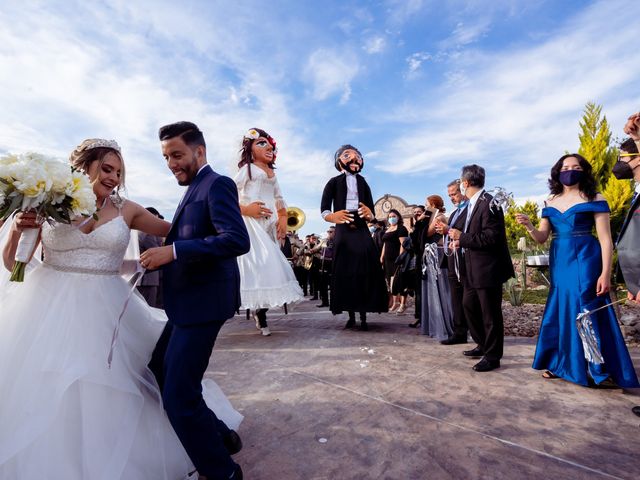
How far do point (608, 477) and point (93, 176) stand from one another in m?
3.37

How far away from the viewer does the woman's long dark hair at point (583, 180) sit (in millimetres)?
3344

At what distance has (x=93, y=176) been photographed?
2.32 metres

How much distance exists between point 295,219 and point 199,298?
35.6 feet

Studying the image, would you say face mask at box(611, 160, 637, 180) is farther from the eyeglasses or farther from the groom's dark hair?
the eyeglasses

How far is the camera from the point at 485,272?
3.68 m

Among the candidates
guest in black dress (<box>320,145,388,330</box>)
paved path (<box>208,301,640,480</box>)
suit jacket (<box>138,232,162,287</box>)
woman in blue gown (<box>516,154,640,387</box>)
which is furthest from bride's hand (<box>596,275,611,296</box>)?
suit jacket (<box>138,232,162,287</box>)

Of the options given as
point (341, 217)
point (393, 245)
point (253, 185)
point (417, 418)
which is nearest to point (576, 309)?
point (417, 418)

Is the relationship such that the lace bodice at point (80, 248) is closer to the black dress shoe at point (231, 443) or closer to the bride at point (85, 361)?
the bride at point (85, 361)

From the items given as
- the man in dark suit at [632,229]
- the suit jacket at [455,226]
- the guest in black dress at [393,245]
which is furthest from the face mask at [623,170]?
the guest in black dress at [393,245]

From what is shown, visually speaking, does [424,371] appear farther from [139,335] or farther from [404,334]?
[139,335]

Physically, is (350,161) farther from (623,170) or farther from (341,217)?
(623,170)

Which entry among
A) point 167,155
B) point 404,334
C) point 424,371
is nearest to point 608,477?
point 424,371

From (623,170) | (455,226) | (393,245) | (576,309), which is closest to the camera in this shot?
(623,170)

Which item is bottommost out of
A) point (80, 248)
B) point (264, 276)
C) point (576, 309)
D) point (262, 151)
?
point (576, 309)
